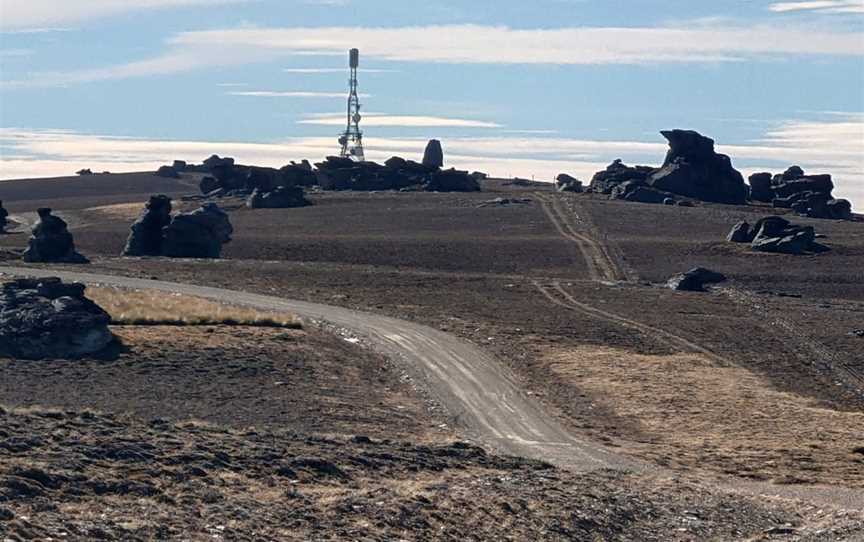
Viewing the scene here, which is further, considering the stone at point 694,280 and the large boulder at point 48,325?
the stone at point 694,280

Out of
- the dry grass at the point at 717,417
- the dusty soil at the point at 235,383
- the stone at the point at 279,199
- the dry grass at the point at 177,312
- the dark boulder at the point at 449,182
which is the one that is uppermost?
the dark boulder at the point at 449,182

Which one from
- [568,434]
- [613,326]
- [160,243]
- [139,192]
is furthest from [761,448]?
[139,192]

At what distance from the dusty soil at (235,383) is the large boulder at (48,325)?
2.42ft

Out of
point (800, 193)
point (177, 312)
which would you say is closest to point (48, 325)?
point (177, 312)

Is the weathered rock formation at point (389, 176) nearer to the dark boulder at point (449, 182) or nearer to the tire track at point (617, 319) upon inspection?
the dark boulder at point (449, 182)

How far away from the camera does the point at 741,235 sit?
97.8m

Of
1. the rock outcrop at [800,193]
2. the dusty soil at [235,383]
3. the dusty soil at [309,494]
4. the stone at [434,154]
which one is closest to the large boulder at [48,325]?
the dusty soil at [235,383]

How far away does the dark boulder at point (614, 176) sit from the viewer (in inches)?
5384

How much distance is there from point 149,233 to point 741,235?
3834cm

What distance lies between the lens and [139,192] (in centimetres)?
17400

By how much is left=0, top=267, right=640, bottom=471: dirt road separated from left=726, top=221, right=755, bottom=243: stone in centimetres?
4524

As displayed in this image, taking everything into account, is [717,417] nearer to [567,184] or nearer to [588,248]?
[588,248]

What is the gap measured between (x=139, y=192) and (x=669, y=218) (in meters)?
80.7

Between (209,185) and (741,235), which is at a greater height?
(209,185)
